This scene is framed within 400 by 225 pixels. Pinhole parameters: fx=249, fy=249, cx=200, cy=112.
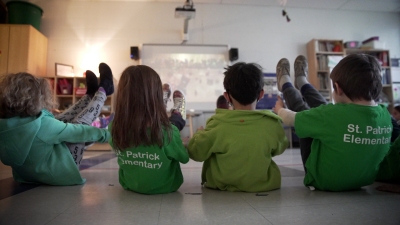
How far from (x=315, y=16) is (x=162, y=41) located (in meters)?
3.25

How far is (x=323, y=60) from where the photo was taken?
4738 millimetres

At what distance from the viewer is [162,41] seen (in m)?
4.79

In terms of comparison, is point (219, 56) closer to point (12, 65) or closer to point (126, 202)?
point (12, 65)

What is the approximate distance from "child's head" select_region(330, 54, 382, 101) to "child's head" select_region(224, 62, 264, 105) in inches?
14.4

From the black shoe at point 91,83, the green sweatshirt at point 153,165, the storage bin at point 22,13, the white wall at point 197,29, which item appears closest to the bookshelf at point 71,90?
the white wall at point 197,29

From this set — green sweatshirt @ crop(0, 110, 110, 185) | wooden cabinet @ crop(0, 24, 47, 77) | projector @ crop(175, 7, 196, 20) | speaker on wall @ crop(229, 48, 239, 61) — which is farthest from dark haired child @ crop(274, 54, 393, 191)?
wooden cabinet @ crop(0, 24, 47, 77)

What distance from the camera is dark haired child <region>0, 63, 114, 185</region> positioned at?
3.83 ft

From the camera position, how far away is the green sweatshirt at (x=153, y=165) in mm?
1100

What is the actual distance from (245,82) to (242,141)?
0.28 metres

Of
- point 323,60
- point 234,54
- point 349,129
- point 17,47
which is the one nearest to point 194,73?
point 234,54

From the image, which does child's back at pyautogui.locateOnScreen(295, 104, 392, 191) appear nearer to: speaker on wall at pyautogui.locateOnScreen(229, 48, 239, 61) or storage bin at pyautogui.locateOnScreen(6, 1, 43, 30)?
speaker on wall at pyautogui.locateOnScreen(229, 48, 239, 61)

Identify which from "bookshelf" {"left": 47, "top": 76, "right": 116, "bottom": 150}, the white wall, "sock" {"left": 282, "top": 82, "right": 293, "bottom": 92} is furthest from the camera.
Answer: the white wall

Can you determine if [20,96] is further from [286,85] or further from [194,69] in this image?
[194,69]

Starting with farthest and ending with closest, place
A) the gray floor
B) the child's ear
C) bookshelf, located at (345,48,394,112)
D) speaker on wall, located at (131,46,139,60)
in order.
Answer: bookshelf, located at (345,48,394,112) → speaker on wall, located at (131,46,139,60) → the child's ear → the gray floor
